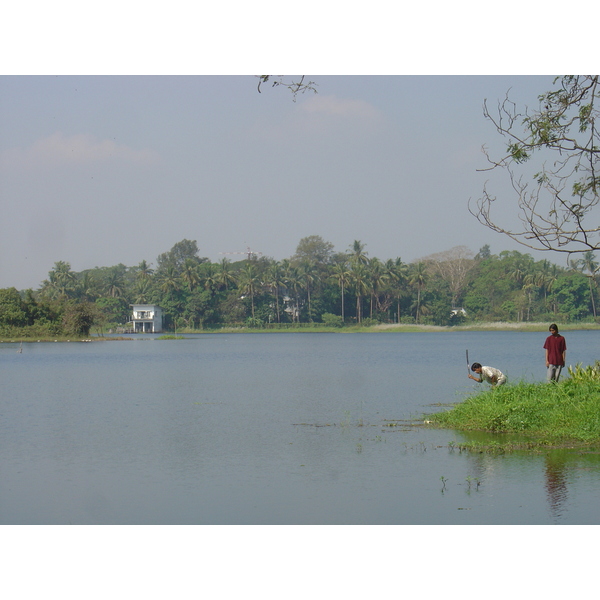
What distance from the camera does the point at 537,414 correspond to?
13016 mm

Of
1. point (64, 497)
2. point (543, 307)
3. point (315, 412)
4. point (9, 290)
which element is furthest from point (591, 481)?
point (543, 307)

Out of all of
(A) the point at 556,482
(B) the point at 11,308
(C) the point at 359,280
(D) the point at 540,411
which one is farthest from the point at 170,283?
(A) the point at 556,482

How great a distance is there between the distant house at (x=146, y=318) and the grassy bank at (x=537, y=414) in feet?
281

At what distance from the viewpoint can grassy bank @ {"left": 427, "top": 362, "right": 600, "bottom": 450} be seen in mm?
12102

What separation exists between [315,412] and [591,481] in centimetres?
994

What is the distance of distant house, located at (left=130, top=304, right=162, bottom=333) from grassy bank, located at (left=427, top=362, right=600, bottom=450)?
85679 millimetres

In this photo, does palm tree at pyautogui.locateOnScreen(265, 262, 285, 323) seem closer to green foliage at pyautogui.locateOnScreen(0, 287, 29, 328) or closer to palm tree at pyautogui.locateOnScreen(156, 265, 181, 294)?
palm tree at pyautogui.locateOnScreen(156, 265, 181, 294)

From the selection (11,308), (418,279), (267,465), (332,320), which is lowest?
(267,465)

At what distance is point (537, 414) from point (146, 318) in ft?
290

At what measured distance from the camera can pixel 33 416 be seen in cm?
1922

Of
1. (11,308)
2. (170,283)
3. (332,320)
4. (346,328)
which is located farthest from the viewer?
(332,320)

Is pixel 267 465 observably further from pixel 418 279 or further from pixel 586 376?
pixel 418 279

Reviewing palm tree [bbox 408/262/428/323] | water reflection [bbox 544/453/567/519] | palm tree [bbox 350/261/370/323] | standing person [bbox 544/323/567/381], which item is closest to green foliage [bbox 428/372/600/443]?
standing person [bbox 544/323/567/381]

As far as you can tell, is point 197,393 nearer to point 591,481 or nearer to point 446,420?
point 446,420
